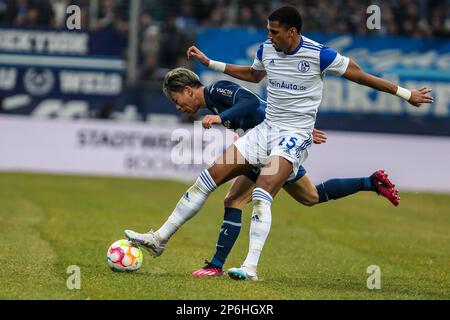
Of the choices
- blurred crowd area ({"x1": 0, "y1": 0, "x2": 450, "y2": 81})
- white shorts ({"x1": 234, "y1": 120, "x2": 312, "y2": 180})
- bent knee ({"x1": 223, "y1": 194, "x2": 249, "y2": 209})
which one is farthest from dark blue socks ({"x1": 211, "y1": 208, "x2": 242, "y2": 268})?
blurred crowd area ({"x1": 0, "y1": 0, "x2": 450, "y2": 81})

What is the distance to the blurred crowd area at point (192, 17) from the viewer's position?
2503cm

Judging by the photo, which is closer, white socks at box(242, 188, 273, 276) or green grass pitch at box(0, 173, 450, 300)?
green grass pitch at box(0, 173, 450, 300)

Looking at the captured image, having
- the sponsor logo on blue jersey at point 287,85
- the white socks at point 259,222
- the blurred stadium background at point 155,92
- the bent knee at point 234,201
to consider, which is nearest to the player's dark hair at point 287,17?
the sponsor logo on blue jersey at point 287,85

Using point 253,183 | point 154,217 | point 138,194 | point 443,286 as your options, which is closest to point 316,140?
point 253,183

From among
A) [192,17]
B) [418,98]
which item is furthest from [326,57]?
[192,17]

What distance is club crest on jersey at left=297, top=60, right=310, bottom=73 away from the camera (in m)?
9.25

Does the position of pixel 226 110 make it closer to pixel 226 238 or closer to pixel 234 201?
pixel 234 201

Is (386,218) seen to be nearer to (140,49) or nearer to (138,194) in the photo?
(138,194)

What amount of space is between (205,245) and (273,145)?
11.8ft

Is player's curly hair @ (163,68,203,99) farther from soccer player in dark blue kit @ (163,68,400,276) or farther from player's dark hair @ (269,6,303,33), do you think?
player's dark hair @ (269,6,303,33)

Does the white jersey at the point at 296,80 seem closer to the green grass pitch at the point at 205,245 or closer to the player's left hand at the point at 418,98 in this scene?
the player's left hand at the point at 418,98

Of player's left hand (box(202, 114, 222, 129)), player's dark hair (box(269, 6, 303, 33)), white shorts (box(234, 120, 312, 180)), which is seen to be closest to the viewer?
player's left hand (box(202, 114, 222, 129))

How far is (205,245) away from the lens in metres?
12.6

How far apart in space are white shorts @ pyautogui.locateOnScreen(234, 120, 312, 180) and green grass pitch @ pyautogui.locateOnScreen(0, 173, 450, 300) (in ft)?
3.94
